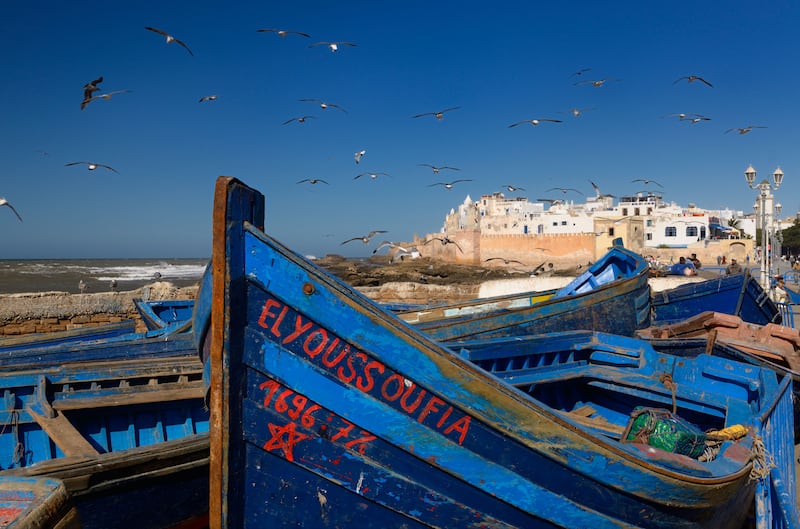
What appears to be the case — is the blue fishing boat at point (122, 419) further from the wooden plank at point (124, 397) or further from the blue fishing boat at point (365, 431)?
the blue fishing boat at point (365, 431)

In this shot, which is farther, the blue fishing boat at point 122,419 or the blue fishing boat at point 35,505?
the blue fishing boat at point 122,419

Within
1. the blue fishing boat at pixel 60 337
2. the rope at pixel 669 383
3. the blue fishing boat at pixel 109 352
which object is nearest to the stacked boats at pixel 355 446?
the rope at pixel 669 383

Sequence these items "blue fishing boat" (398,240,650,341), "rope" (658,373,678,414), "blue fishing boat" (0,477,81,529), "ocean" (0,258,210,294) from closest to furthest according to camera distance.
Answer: "blue fishing boat" (0,477,81,529)
"rope" (658,373,678,414)
"blue fishing boat" (398,240,650,341)
"ocean" (0,258,210,294)

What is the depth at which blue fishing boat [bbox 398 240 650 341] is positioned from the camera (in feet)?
19.7

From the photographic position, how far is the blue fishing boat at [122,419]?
3188 mm

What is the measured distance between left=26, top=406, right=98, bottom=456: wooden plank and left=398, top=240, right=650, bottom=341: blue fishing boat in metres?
3.34

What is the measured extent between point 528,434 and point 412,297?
1409cm

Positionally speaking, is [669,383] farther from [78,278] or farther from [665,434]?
[78,278]

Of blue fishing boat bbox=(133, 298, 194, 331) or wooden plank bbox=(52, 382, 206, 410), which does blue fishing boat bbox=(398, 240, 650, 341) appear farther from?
blue fishing boat bbox=(133, 298, 194, 331)

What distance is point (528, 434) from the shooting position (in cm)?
258

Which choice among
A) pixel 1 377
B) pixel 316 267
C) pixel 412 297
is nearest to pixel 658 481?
pixel 316 267

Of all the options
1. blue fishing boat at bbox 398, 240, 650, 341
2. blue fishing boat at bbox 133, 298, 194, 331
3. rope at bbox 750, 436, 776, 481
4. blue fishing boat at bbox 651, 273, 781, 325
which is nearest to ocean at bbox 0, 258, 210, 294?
blue fishing boat at bbox 133, 298, 194, 331

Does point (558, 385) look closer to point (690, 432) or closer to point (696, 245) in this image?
point (690, 432)

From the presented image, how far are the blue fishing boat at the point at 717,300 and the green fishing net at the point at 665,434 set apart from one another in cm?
808
